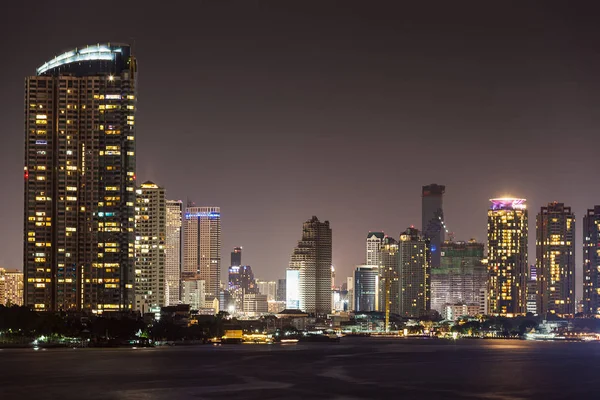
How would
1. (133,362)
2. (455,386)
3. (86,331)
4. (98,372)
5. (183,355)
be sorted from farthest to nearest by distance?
1. (86,331)
2. (183,355)
3. (133,362)
4. (98,372)
5. (455,386)

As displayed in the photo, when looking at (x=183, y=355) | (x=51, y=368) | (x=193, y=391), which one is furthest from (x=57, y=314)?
(x=193, y=391)

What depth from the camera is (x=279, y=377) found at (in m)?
124

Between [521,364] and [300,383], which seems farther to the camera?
[521,364]

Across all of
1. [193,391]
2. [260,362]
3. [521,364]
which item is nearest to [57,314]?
[260,362]

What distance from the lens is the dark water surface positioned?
339 ft

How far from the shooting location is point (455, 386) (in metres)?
115

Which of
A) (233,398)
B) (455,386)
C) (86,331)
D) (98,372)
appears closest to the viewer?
(233,398)

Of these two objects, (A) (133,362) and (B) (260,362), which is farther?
(B) (260,362)

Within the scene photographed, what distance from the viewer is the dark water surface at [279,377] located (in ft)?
339

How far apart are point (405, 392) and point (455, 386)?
9976 mm

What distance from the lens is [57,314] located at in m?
199

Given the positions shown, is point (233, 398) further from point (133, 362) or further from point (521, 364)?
point (521, 364)

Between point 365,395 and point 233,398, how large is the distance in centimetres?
1334

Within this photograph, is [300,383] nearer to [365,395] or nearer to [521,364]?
[365,395]
